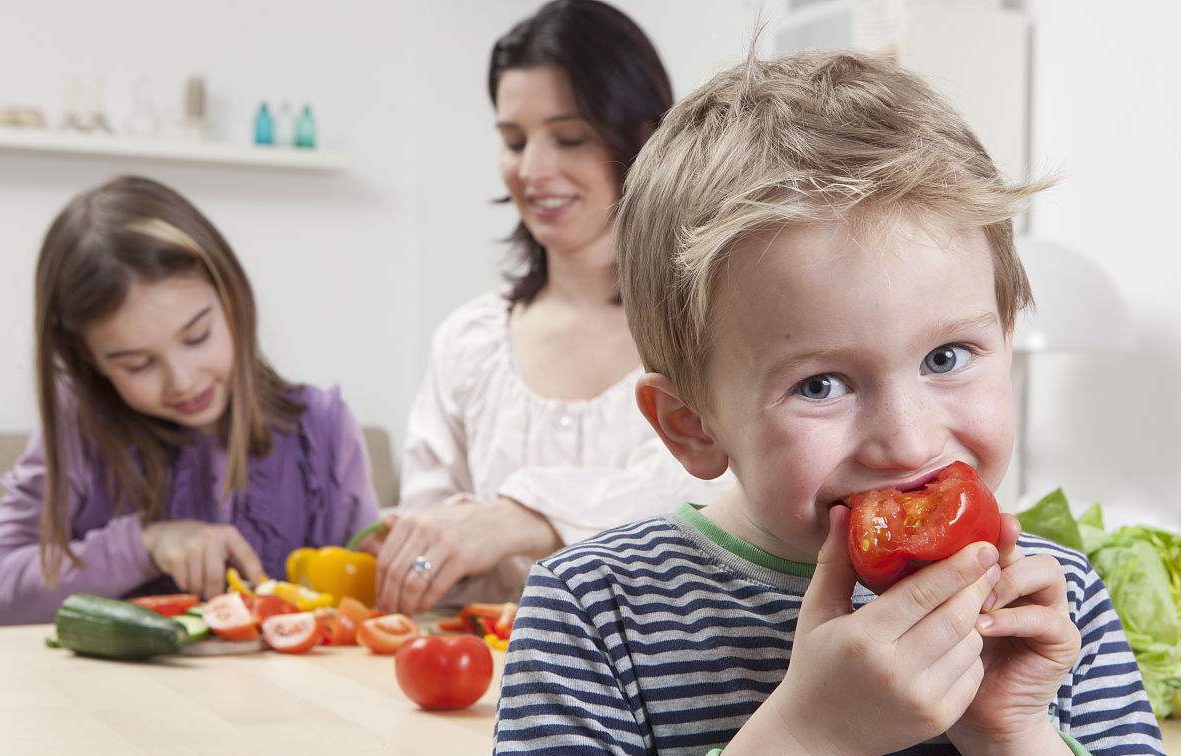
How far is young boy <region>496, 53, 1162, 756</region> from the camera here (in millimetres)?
766

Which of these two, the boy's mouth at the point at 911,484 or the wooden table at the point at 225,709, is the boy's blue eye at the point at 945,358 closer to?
the boy's mouth at the point at 911,484

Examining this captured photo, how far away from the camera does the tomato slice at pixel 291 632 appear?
1532mm

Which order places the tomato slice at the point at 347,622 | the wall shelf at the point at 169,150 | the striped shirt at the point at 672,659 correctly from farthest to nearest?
1. the wall shelf at the point at 169,150
2. the tomato slice at the point at 347,622
3. the striped shirt at the point at 672,659

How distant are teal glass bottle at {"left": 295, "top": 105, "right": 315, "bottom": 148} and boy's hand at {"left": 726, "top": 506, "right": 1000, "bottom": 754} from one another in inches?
195

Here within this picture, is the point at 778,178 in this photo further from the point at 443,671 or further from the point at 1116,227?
the point at 1116,227

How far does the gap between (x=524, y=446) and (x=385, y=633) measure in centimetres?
73

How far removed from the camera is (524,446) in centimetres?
223

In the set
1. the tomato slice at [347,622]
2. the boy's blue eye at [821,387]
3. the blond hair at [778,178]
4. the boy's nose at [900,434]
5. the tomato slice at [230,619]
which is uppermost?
the blond hair at [778,178]

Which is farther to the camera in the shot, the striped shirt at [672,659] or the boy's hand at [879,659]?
the striped shirt at [672,659]

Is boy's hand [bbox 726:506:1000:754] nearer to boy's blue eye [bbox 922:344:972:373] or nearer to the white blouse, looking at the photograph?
boy's blue eye [bbox 922:344:972:373]

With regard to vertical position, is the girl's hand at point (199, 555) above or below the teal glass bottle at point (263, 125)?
below

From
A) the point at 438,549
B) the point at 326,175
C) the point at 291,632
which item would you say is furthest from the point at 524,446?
the point at 326,175

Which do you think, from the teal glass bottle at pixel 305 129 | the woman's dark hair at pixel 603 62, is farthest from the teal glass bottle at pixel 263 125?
the woman's dark hair at pixel 603 62

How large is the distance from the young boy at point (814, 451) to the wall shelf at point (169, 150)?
4.49 metres
